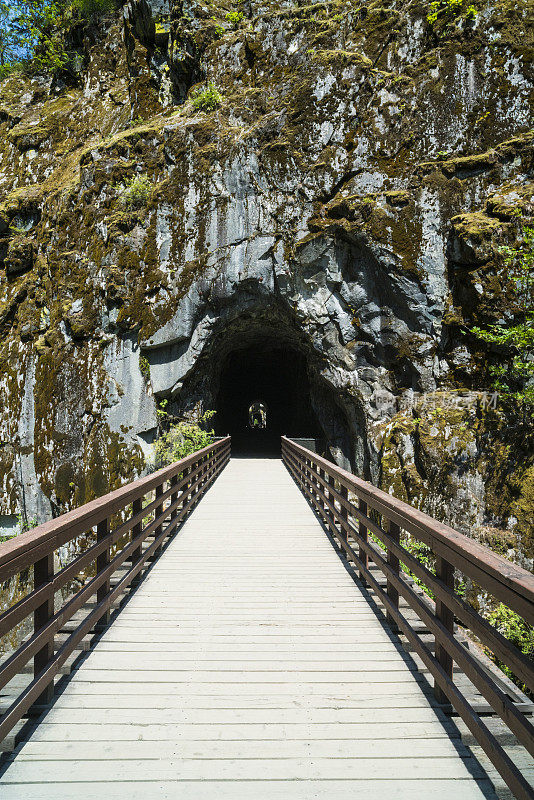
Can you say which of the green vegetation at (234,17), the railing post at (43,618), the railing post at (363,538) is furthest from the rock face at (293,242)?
the railing post at (43,618)

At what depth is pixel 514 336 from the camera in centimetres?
1027

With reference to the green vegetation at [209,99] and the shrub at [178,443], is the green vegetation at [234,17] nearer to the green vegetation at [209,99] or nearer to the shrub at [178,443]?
the green vegetation at [209,99]

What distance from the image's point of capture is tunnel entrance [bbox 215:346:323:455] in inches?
875

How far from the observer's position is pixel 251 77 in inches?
576

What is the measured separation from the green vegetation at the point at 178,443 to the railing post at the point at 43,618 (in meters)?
10.3

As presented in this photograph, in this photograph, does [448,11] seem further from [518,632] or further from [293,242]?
[518,632]

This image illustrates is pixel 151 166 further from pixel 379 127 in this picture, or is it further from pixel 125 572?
pixel 125 572

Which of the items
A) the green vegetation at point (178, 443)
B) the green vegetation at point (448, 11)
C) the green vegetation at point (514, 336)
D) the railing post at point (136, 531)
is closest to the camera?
the railing post at point (136, 531)

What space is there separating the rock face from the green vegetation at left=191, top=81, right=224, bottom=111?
0.07 metres

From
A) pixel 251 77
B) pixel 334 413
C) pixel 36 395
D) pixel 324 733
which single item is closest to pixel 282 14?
pixel 251 77

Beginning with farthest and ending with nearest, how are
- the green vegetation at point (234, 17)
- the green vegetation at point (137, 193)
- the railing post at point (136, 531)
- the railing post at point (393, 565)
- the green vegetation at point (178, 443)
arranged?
the green vegetation at point (234, 17)
the green vegetation at point (137, 193)
the green vegetation at point (178, 443)
the railing post at point (136, 531)
the railing post at point (393, 565)

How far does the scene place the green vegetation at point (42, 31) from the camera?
18.4 meters

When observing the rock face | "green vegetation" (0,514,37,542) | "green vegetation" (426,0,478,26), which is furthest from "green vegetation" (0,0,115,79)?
"green vegetation" (0,514,37,542)

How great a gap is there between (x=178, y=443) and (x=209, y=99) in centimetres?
1128
